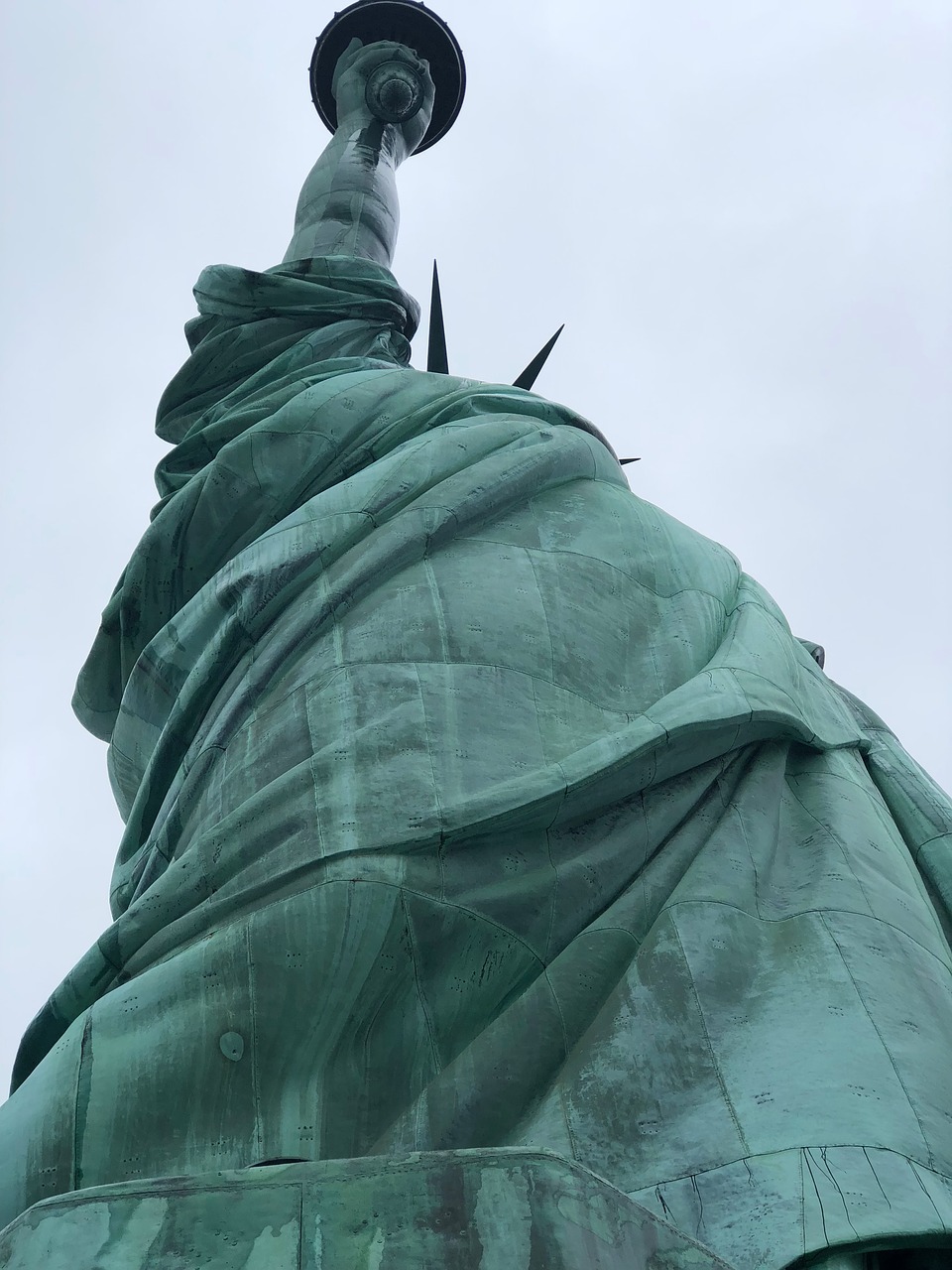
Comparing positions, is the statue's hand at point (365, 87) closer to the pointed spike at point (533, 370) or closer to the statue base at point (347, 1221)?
the pointed spike at point (533, 370)

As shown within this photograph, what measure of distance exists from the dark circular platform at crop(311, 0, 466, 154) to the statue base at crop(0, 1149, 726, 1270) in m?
11.3

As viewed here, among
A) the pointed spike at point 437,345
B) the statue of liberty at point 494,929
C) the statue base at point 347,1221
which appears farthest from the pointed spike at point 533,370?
the statue base at point 347,1221

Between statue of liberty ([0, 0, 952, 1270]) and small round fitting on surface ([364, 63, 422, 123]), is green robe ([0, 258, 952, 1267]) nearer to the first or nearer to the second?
statue of liberty ([0, 0, 952, 1270])

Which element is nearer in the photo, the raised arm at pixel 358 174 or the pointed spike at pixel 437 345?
the pointed spike at pixel 437 345

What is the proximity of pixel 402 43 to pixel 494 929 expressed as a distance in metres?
9.94

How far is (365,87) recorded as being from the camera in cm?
1232

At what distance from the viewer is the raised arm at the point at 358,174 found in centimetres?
1078

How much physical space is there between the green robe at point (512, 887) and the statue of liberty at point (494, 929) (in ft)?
A: 0.04

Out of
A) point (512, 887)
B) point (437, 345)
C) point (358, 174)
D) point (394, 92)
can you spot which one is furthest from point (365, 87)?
point (512, 887)

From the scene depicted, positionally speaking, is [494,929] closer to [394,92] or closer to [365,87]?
[394,92]

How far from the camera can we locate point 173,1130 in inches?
170

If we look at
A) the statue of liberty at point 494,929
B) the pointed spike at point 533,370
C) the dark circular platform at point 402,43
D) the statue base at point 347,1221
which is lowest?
the statue base at point 347,1221

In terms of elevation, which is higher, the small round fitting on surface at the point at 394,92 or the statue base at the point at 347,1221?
the small round fitting on surface at the point at 394,92

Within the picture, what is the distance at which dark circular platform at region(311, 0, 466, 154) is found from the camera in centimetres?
1304
